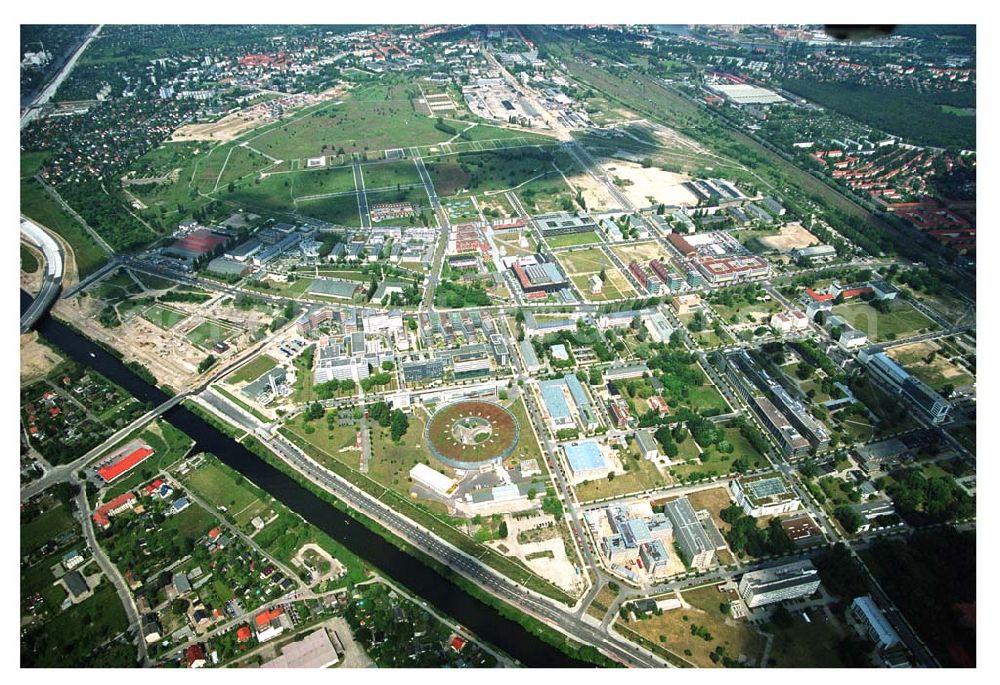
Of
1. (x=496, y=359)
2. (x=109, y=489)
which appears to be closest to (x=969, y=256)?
(x=496, y=359)

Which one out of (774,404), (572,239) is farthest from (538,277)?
(774,404)

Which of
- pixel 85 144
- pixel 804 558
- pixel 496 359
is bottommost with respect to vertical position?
pixel 804 558

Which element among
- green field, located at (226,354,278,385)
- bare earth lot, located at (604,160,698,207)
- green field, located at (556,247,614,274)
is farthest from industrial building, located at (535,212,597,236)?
green field, located at (226,354,278,385)

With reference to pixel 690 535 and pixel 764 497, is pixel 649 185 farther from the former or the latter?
pixel 690 535

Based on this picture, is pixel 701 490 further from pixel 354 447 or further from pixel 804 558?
pixel 354 447

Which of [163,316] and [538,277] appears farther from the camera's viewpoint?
[538,277]

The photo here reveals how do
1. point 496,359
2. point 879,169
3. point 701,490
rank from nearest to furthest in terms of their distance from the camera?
point 701,490, point 496,359, point 879,169
